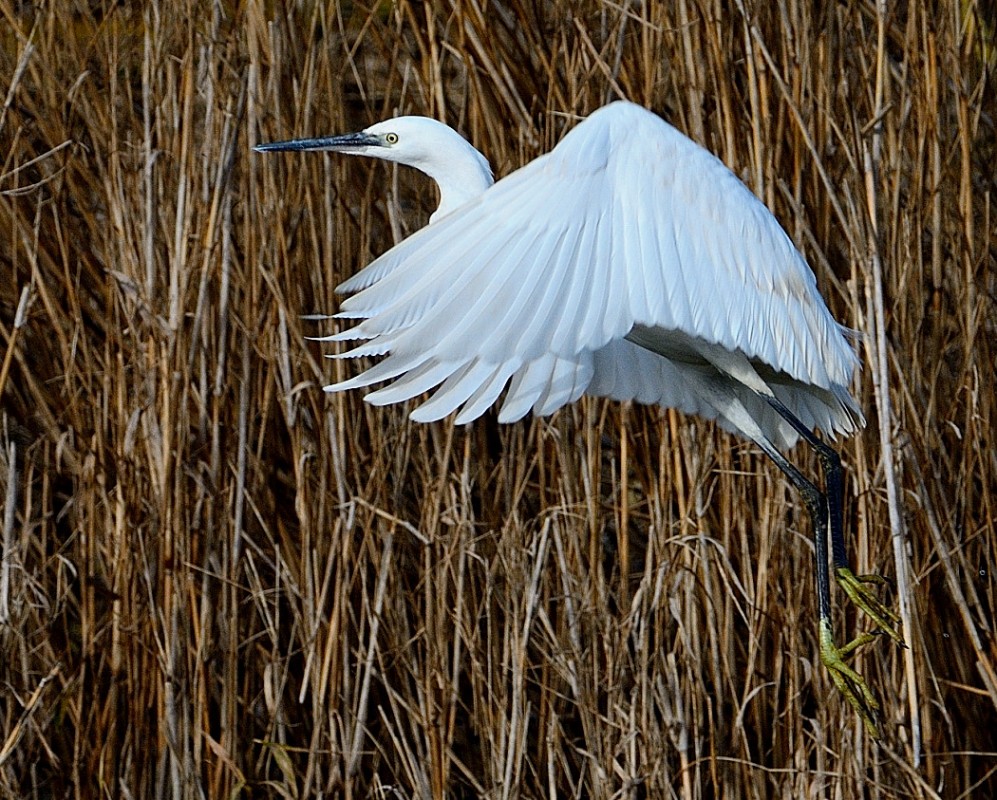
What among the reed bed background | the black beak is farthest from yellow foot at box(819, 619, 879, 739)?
the black beak

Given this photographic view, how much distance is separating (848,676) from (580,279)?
65 centimetres

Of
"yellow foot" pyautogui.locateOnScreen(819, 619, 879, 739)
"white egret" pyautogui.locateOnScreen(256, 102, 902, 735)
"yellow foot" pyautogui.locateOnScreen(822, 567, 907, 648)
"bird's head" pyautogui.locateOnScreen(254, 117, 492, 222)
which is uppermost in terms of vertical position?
"bird's head" pyautogui.locateOnScreen(254, 117, 492, 222)

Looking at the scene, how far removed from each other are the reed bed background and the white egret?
0.11 m

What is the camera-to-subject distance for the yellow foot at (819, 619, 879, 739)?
5.26 feet

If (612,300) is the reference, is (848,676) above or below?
below

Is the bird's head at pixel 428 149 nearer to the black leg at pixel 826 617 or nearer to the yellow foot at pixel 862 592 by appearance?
the black leg at pixel 826 617

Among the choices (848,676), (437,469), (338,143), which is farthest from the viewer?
(437,469)

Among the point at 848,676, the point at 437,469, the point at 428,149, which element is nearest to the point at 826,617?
the point at 848,676

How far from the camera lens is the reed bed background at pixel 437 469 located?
5.90 ft

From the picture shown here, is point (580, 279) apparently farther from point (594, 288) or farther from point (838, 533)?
point (838, 533)

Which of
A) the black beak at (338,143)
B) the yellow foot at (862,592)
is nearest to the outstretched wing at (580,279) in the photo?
the yellow foot at (862,592)

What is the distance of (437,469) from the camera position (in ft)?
6.42

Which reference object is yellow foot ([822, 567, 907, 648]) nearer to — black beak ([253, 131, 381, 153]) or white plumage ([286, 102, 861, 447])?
white plumage ([286, 102, 861, 447])

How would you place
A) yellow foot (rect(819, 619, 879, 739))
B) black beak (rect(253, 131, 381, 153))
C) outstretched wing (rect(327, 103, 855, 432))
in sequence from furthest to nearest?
black beak (rect(253, 131, 381, 153)) < yellow foot (rect(819, 619, 879, 739)) < outstretched wing (rect(327, 103, 855, 432))
